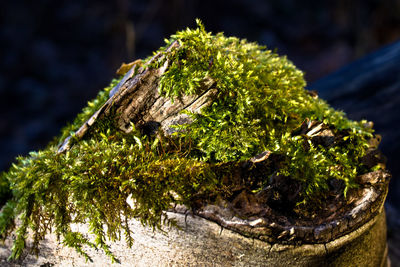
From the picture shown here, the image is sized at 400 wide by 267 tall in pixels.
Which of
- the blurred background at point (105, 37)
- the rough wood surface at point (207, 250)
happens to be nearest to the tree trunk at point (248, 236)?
the rough wood surface at point (207, 250)

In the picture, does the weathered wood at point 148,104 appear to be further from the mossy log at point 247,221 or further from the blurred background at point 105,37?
the blurred background at point 105,37

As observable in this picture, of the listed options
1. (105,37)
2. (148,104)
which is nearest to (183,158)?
(148,104)

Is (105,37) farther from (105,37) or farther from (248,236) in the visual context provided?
(248,236)

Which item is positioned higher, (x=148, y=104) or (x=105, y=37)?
(x=105, y=37)

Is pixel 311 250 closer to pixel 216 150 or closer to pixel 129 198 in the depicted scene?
pixel 216 150

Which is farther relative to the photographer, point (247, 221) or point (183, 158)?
point (183, 158)

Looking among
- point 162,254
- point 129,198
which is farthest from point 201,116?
point 162,254
